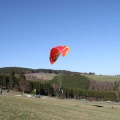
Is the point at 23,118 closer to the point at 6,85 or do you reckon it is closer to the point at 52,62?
the point at 52,62

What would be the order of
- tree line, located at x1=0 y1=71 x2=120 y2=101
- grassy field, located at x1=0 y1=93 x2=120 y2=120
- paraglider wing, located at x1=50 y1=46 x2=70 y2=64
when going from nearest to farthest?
1. grassy field, located at x1=0 y1=93 x2=120 y2=120
2. paraglider wing, located at x1=50 y1=46 x2=70 y2=64
3. tree line, located at x1=0 y1=71 x2=120 y2=101

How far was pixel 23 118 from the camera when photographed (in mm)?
22297

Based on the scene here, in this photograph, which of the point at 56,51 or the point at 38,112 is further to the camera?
the point at 56,51

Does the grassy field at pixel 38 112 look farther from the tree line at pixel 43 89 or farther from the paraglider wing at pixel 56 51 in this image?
the tree line at pixel 43 89

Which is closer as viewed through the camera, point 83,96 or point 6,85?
point 6,85

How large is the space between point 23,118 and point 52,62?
14960 millimetres

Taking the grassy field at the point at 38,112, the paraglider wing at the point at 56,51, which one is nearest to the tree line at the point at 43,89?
the grassy field at the point at 38,112

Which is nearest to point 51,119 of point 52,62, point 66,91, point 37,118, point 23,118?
point 37,118

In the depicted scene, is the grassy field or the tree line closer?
the grassy field

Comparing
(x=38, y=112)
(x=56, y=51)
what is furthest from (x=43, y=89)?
(x=38, y=112)

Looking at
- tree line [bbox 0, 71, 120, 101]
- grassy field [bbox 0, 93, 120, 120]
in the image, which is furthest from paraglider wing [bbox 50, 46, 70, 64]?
tree line [bbox 0, 71, 120, 101]

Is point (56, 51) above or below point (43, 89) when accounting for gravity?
above

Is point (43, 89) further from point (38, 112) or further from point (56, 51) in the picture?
point (38, 112)

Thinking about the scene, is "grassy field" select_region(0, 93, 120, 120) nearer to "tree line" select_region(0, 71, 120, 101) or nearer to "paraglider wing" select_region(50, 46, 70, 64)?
"paraglider wing" select_region(50, 46, 70, 64)
